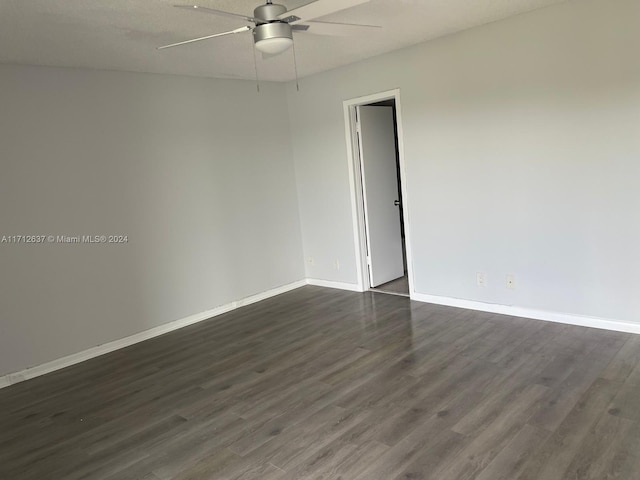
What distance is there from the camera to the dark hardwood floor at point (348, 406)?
7.84 ft

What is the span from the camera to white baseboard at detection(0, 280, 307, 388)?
387 cm

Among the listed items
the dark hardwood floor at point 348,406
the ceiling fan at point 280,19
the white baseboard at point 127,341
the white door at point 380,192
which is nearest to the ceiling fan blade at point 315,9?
the ceiling fan at point 280,19

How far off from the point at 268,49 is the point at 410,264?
2.91 metres

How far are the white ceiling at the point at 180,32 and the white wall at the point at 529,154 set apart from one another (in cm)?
29

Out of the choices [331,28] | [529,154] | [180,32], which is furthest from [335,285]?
[180,32]

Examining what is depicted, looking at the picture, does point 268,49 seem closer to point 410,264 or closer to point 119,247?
point 119,247

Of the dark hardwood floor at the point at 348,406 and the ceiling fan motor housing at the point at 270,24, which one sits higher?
the ceiling fan motor housing at the point at 270,24

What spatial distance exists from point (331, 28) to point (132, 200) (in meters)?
2.47

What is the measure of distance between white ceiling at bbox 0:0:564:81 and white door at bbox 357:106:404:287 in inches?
35.7

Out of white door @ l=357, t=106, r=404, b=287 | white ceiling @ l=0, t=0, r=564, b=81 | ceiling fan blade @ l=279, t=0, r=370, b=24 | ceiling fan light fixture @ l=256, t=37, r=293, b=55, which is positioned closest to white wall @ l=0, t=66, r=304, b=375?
white ceiling @ l=0, t=0, r=564, b=81

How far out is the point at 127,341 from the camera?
446 cm

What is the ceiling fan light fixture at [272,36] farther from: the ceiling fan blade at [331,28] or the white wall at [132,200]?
the white wall at [132,200]

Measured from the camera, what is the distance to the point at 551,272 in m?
3.94

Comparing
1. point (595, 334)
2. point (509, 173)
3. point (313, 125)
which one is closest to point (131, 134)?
point (313, 125)
